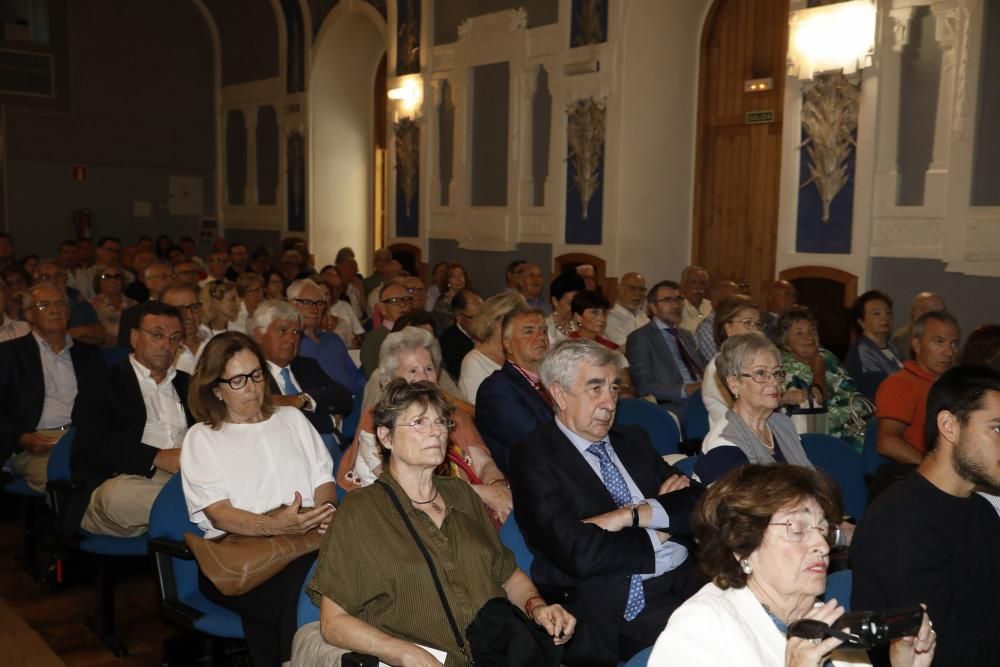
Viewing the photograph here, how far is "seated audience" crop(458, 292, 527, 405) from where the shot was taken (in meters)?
4.80

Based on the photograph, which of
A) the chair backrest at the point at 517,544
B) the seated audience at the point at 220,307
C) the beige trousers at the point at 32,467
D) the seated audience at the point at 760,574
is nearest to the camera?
the seated audience at the point at 760,574

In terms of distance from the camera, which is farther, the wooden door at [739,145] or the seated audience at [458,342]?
the wooden door at [739,145]

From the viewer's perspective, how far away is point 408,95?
1278 cm

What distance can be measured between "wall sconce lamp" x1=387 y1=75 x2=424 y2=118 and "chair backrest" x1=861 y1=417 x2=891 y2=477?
9312mm

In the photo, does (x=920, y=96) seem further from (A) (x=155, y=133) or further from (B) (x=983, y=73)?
(A) (x=155, y=133)

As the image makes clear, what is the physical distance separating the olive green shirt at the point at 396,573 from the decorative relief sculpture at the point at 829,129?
21.7 ft

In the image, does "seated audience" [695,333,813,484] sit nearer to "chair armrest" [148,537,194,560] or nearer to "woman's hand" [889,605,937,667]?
"woman's hand" [889,605,937,667]

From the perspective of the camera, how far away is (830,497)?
2.05 metres

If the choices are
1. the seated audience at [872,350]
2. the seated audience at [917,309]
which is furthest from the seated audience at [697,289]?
the seated audience at [872,350]

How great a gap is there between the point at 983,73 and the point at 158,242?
43.1 feet

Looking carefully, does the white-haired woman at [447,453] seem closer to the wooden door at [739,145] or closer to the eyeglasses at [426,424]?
the eyeglasses at [426,424]

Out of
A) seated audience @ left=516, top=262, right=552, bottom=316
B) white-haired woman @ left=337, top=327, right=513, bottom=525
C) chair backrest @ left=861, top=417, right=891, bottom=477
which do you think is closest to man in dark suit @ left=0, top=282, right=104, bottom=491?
white-haired woman @ left=337, top=327, right=513, bottom=525

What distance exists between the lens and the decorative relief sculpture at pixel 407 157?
1284 centimetres

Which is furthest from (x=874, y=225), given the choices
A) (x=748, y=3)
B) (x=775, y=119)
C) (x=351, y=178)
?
(x=351, y=178)
